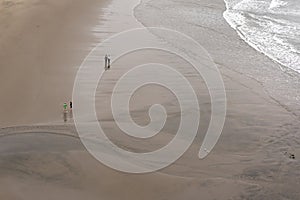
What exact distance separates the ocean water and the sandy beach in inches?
29.2

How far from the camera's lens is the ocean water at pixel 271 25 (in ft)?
55.7

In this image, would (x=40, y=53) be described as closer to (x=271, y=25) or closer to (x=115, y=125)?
(x=115, y=125)

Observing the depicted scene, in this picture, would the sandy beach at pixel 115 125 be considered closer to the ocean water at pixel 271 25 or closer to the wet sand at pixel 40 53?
the wet sand at pixel 40 53

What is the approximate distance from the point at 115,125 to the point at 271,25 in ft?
44.4

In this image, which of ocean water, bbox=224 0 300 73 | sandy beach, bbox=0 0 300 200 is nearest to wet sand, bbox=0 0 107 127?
sandy beach, bbox=0 0 300 200

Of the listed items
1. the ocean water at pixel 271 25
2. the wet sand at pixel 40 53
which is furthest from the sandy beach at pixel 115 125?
the ocean water at pixel 271 25

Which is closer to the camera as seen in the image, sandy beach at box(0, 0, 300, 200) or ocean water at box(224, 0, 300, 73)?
sandy beach at box(0, 0, 300, 200)

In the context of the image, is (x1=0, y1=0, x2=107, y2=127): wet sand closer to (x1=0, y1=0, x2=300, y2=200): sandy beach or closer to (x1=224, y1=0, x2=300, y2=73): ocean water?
(x1=0, y1=0, x2=300, y2=200): sandy beach

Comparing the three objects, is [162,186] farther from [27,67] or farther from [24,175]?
[27,67]

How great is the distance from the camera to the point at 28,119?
1011 centimetres

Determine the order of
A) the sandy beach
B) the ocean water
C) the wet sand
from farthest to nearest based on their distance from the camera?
the ocean water, the wet sand, the sandy beach

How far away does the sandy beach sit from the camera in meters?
7.58

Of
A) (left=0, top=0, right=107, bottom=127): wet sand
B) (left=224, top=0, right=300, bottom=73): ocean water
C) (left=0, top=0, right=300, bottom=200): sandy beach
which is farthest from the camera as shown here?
(left=224, top=0, right=300, bottom=73): ocean water

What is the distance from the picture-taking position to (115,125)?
9.80 m
